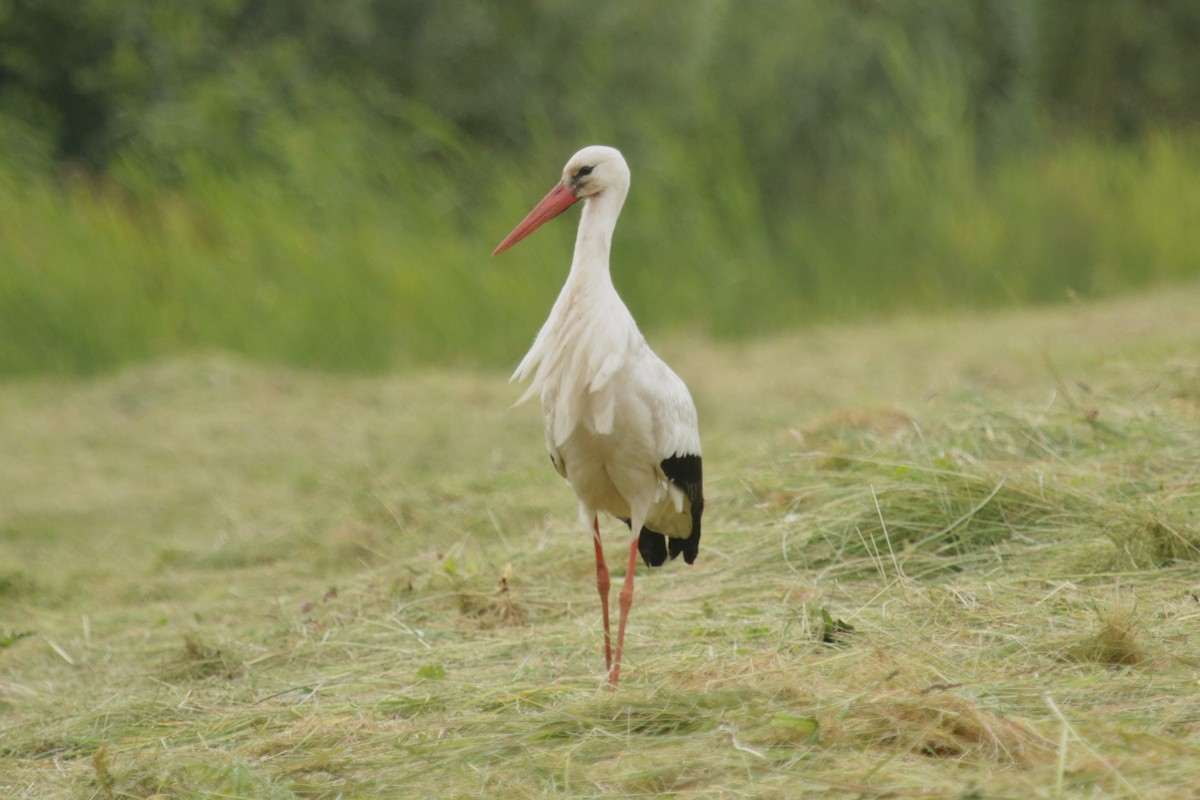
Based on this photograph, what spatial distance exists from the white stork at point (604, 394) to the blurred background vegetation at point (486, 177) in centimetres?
568

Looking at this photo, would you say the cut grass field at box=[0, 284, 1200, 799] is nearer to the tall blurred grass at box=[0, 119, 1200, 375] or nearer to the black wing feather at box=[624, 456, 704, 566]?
the black wing feather at box=[624, 456, 704, 566]

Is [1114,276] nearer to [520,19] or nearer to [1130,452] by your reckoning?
[520,19]

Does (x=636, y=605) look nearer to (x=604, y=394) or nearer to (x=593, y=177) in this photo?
(x=604, y=394)

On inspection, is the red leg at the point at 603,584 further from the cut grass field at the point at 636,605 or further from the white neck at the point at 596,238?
the white neck at the point at 596,238

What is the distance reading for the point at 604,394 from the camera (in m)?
3.58

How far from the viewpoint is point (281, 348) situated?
953 centimetres

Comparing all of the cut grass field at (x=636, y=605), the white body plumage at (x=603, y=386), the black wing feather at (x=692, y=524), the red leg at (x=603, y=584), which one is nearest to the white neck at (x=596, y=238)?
the white body plumage at (x=603, y=386)

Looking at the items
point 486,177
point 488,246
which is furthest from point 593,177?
point 486,177

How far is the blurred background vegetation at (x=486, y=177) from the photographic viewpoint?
31.9ft

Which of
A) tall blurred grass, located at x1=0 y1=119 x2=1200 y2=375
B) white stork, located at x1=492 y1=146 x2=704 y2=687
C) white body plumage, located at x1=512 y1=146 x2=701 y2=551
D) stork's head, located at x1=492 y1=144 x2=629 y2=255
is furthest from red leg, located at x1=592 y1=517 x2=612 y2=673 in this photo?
tall blurred grass, located at x1=0 y1=119 x2=1200 y2=375

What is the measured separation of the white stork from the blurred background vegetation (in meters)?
5.68

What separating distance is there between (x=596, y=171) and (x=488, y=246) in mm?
6393

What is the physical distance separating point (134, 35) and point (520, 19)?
3070mm

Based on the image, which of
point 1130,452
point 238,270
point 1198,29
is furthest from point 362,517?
point 1198,29
